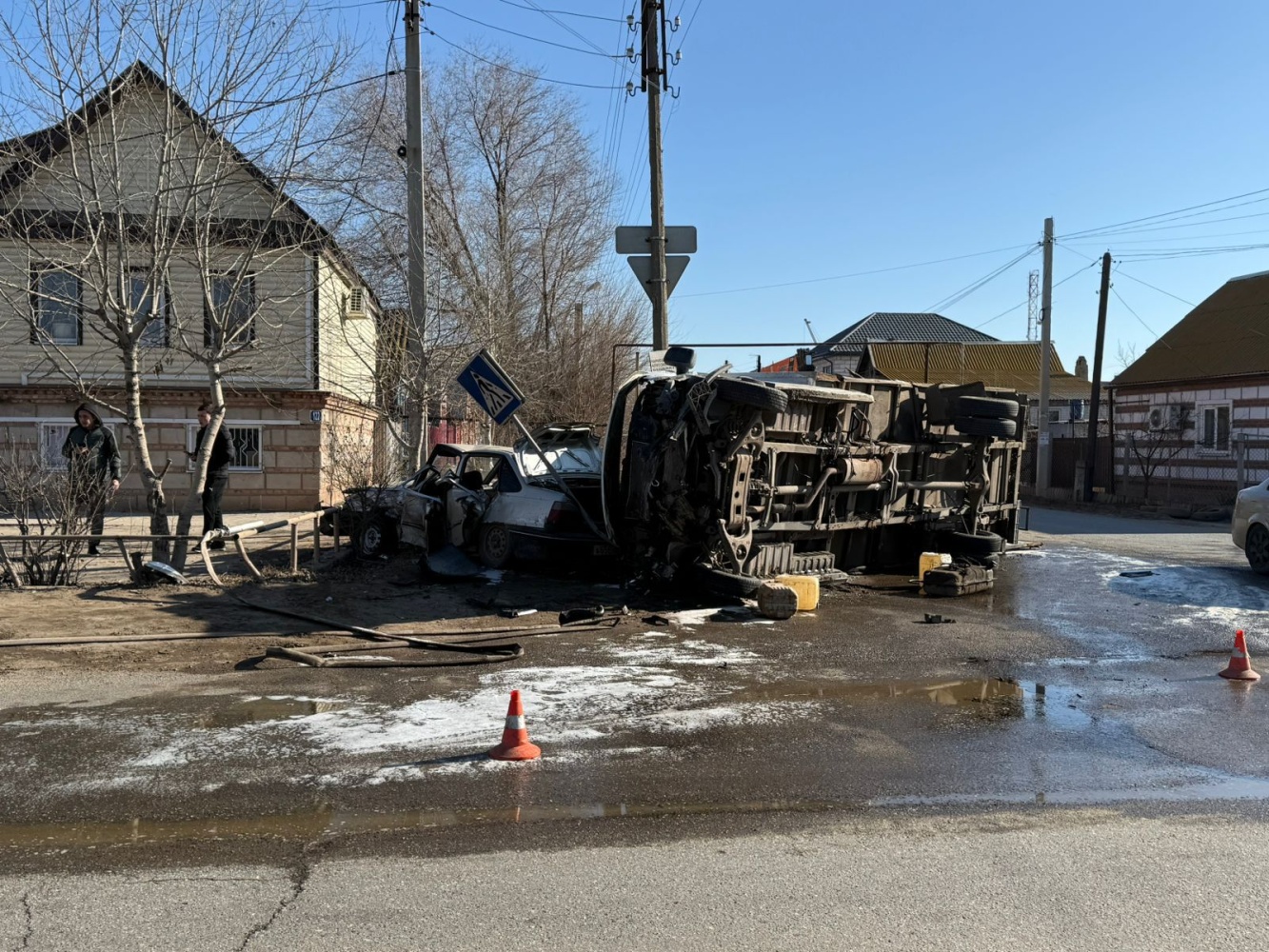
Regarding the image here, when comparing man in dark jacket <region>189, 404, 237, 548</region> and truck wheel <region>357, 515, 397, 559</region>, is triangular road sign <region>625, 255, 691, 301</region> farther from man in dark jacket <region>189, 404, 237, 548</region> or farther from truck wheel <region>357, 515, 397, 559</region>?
man in dark jacket <region>189, 404, 237, 548</region>

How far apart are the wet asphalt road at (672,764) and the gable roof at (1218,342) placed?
23.6 m

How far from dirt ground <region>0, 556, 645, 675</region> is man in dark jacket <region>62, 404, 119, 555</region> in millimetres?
1095

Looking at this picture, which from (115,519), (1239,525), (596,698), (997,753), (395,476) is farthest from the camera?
(115,519)

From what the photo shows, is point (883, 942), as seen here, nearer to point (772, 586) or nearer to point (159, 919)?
point (159, 919)

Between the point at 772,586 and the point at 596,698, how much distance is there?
3.03 meters

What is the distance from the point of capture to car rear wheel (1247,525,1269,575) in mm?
12273

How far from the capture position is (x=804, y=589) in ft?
31.2

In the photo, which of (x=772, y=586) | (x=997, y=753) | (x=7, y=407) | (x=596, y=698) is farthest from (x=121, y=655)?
(x=7, y=407)

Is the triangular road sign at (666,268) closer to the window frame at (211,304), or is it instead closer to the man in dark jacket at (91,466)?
the window frame at (211,304)

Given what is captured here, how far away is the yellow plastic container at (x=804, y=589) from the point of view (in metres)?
9.47

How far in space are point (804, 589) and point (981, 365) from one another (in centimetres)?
4277

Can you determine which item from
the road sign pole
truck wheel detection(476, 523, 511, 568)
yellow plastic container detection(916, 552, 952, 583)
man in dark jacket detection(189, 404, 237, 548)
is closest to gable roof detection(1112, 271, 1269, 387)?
yellow plastic container detection(916, 552, 952, 583)

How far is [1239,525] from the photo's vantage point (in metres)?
12.8

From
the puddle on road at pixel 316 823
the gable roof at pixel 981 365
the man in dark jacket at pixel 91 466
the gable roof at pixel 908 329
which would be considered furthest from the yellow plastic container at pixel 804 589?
the gable roof at pixel 908 329
